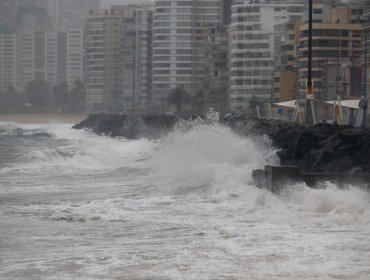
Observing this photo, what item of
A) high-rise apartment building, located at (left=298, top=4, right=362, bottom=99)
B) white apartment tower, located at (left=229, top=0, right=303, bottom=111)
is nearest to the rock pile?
high-rise apartment building, located at (left=298, top=4, right=362, bottom=99)

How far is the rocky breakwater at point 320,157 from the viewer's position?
20.6 m

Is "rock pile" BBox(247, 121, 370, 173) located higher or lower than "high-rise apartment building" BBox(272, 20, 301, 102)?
lower

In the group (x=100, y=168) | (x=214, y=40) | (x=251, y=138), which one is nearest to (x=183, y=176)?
(x=251, y=138)

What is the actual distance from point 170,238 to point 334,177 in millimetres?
5582

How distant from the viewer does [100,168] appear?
3631cm

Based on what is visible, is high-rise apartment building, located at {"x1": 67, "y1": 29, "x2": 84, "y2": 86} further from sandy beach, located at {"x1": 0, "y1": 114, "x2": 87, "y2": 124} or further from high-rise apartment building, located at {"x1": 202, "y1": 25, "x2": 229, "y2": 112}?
high-rise apartment building, located at {"x1": 202, "y1": 25, "x2": 229, "y2": 112}

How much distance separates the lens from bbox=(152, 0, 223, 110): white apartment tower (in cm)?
10819

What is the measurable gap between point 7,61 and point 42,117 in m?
61.7

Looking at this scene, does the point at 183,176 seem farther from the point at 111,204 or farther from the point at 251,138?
the point at 251,138

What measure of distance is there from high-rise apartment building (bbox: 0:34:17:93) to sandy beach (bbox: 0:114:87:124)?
41.1 metres

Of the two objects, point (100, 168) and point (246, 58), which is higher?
point (246, 58)

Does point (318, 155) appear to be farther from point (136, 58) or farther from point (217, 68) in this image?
point (136, 58)

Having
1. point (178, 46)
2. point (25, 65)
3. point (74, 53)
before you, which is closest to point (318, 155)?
point (178, 46)

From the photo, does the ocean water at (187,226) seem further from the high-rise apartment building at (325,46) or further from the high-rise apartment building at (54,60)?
the high-rise apartment building at (54,60)
